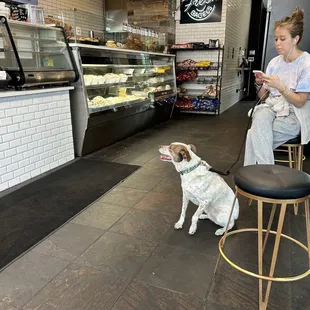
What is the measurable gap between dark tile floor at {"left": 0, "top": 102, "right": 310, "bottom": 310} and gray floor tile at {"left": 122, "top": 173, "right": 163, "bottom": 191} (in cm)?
15

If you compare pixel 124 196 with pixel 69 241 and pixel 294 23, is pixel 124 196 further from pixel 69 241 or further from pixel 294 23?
pixel 294 23

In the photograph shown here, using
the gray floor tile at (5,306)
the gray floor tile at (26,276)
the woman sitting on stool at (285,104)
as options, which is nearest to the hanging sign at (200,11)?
the woman sitting on stool at (285,104)

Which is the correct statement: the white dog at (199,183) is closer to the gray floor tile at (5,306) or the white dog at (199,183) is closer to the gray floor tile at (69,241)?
the gray floor tile at (69,241)

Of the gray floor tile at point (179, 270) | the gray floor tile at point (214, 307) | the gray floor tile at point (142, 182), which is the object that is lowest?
the gray floor tile at point (142, 182)

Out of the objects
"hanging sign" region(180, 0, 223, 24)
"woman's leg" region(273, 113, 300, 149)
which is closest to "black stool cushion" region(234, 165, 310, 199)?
"woman's leg" region(273, 113, 300, 149)

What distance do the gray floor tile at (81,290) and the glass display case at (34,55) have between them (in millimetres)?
2262

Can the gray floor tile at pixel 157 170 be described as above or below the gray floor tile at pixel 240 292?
below

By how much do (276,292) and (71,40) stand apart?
149 inches

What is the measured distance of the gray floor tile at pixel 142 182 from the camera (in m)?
3.23

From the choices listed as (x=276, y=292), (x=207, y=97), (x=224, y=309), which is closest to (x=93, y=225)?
(x=224, y=309)

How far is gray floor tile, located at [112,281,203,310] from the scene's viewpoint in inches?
62.1

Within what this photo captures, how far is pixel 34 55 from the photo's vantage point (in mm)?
3713

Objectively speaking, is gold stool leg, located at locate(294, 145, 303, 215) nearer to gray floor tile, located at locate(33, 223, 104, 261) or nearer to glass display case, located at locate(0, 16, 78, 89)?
gray floor tile, located at locate(33, 223, 104, 261)

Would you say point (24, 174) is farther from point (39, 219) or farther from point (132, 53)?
point (132, 53)
